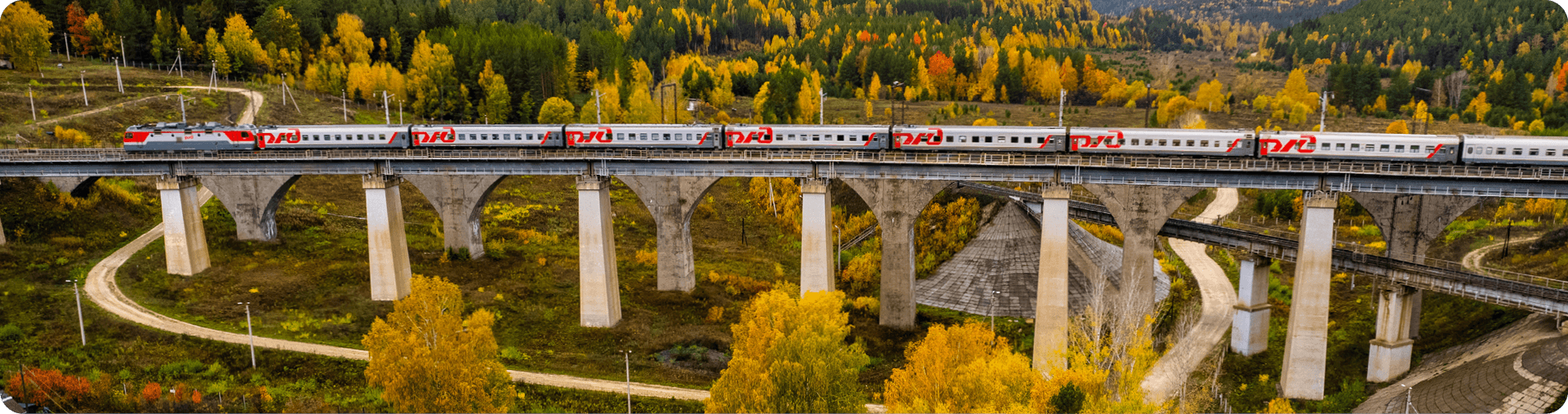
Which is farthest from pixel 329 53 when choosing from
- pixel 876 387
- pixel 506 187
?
pixel 876 387

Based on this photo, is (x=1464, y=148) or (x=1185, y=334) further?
(x=1185, y=334)

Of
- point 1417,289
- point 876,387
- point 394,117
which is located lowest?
point 876,387

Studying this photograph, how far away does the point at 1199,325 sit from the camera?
63.8 m

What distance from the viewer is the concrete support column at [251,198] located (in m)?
69.4

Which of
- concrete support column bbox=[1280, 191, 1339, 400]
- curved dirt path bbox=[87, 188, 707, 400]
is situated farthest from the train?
curved dirt path bbox=[87, 188, 707, 400]

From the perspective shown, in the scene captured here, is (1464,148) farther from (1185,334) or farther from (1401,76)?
(1401,76)

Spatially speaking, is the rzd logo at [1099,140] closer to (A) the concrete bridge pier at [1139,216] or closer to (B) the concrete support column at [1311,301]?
(A) the concrete bridge pier at [1139,216]

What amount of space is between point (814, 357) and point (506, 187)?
65.6 meters

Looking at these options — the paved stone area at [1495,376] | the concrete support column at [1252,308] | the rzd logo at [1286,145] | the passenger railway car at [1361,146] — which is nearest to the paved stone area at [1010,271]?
the concrete support column at [1252,308]

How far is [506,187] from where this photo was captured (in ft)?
312

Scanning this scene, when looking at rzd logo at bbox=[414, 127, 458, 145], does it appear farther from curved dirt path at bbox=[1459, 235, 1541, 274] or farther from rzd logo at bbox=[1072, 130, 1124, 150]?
curved dirt path at bbox=[1459, 235, 1541, 274]

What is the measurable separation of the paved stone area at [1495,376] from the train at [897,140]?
368 inches

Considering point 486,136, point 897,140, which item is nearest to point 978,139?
point 897,140

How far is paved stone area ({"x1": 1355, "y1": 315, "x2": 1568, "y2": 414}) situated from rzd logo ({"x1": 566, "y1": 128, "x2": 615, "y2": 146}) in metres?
45.4
